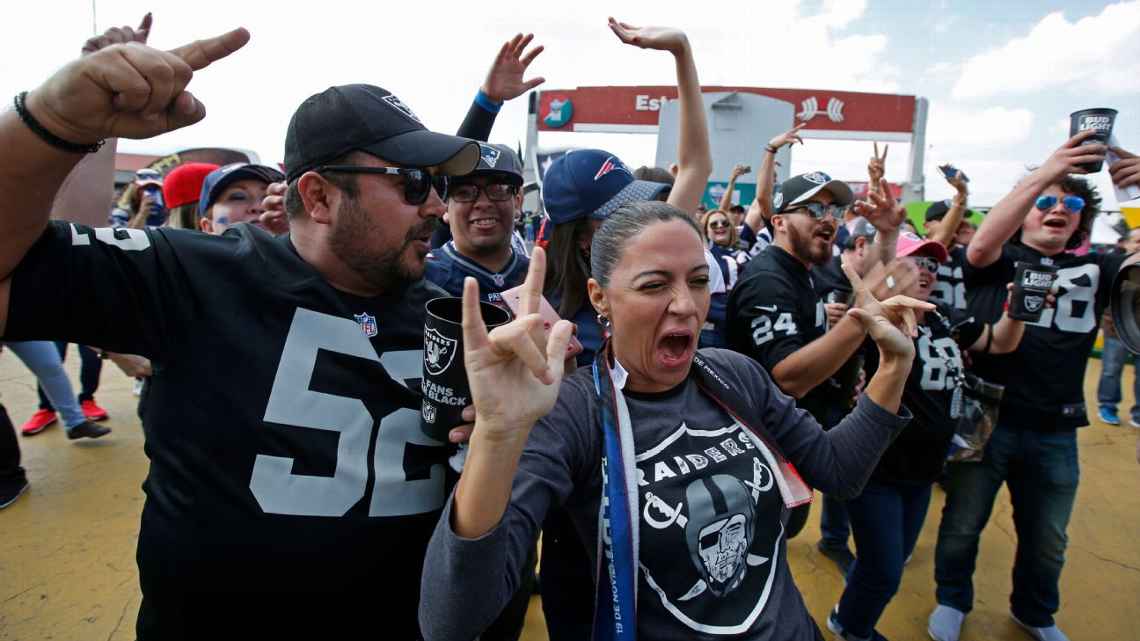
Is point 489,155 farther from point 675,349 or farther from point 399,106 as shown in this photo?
point 675,349

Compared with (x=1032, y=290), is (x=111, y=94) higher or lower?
higher

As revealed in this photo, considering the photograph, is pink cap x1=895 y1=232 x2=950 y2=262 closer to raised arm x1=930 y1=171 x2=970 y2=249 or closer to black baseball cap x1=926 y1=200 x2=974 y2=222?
raised arm x1=930 y1=171 x2=970 y2=249

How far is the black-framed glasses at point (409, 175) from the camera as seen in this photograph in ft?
4.89

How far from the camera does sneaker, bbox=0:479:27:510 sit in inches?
155

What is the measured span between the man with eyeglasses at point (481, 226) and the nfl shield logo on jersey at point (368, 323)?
2.90ft

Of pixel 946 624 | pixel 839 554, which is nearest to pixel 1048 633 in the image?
pixel 946 624

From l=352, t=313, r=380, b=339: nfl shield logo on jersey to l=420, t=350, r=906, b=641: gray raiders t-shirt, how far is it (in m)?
0.50

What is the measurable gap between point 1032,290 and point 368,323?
2.82m

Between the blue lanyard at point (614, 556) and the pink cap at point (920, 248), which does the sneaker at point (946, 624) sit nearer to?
the pink cap at point (920, 248)

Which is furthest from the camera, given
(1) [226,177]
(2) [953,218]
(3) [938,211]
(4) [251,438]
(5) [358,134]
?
(3) [938,211]

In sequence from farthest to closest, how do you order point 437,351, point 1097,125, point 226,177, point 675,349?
point 226,177 < point 1097,125 < point 675,349 < point 437,351

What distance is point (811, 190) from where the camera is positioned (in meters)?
2.85

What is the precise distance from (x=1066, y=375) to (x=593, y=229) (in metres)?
2.54

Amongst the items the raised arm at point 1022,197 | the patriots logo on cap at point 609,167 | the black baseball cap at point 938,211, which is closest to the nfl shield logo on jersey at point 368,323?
the patriots logo on cap at point 609,167
